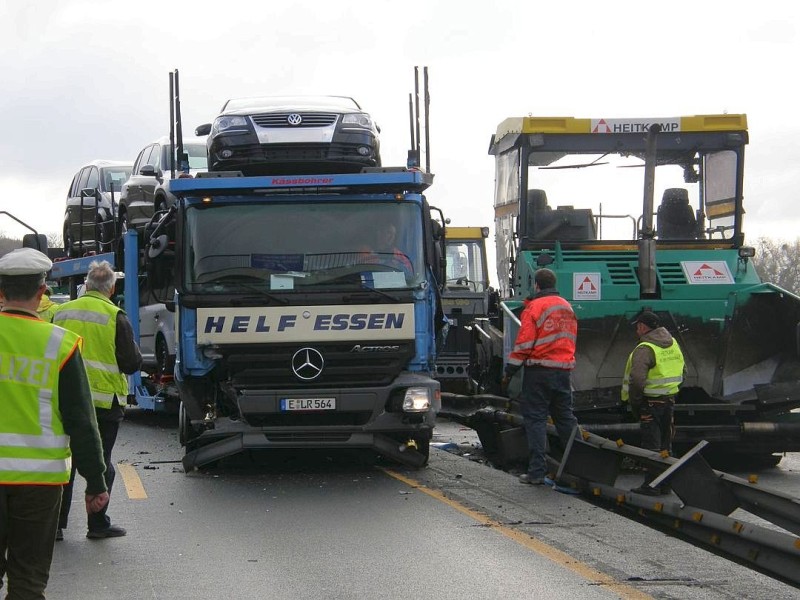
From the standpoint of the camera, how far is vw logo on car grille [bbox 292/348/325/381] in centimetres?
1077

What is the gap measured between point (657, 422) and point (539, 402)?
4.15ft

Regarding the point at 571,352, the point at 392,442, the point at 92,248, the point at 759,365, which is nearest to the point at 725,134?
the point at 759,365

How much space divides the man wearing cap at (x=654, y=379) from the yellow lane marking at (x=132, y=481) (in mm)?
4389

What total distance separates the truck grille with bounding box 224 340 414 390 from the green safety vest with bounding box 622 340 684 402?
226cm

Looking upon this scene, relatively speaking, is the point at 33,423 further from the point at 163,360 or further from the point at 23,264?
the point at 163,360

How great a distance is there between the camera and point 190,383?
11031 millimetres

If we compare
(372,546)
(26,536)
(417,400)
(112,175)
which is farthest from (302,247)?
(112,175)

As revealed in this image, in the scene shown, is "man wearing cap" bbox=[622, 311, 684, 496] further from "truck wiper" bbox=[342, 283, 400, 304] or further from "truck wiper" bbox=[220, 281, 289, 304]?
"truck wiper" bbox=[220, 281, 289, 304]

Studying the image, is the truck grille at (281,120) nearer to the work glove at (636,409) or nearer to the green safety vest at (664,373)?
the green safety vest at (664,373)

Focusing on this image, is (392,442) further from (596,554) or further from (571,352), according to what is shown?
(596,554)

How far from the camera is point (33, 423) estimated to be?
483 centimetres

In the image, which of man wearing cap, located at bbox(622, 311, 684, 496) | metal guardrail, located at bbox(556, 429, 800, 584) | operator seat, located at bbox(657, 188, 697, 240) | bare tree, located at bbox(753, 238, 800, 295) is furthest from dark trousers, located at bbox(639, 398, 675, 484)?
bare tree, located at bbox(753, 238, 800, 295)

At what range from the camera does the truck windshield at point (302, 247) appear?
11.0 m

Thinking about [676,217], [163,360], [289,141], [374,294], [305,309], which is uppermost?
[289,141]
